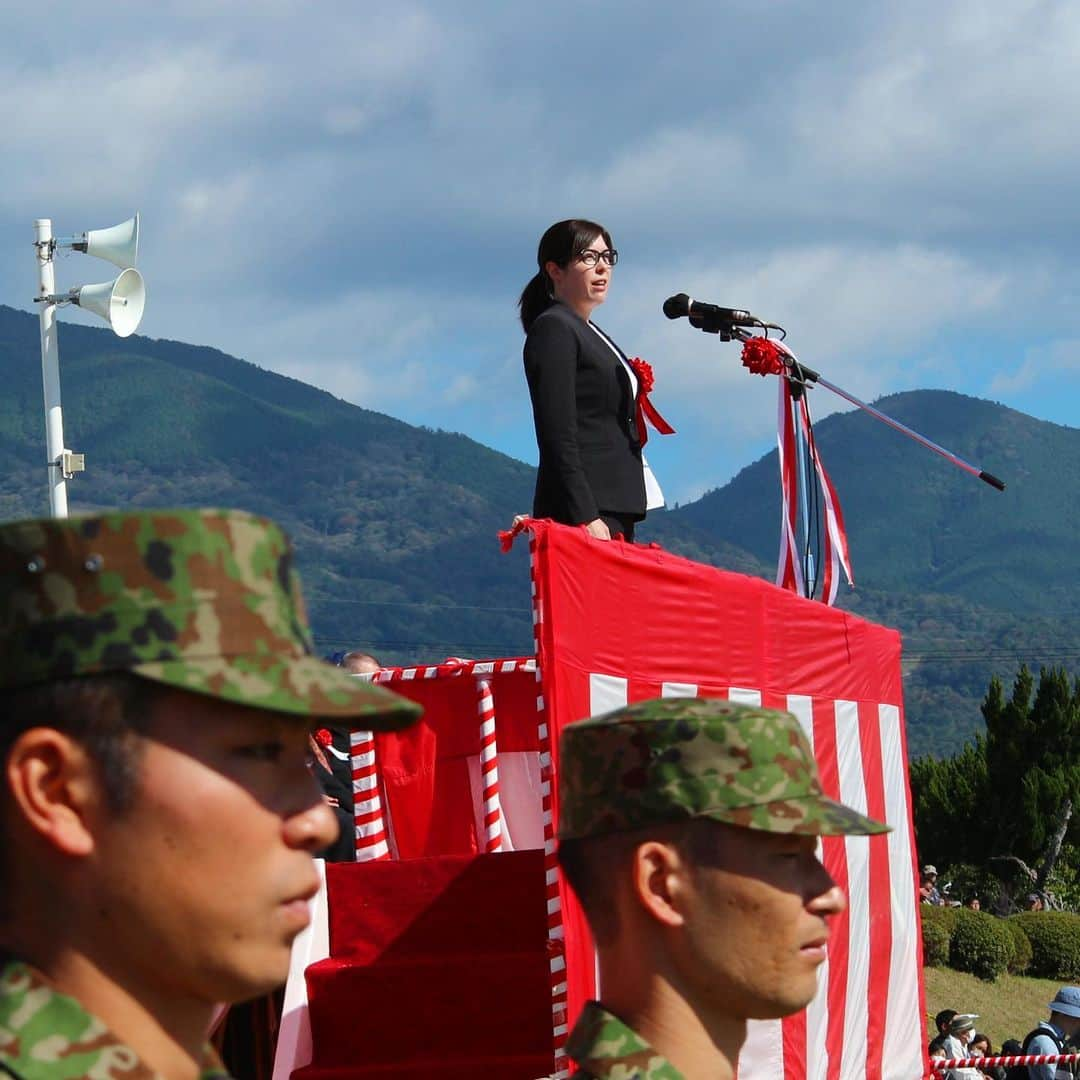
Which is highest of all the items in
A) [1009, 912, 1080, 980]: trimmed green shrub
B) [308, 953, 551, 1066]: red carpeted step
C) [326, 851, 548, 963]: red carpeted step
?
[326, 851, 548, 963]: red carpeted step

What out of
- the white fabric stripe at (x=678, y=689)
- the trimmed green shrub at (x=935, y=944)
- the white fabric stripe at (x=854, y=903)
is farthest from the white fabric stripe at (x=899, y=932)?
the trimmed green shrub at (x=935, y=944)

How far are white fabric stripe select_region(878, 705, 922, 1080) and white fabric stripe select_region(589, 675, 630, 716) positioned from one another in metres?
2.40

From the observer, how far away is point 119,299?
1059 centimetres

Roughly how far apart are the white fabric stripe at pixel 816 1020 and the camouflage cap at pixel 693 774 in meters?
3.70

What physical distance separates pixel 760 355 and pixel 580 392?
1.58m

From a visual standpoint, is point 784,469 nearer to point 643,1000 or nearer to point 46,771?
point 643,1000

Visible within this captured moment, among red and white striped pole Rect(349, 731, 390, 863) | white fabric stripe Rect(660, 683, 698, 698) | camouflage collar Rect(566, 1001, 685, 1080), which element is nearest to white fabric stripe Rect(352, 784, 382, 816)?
red and white striped pole Rect(349, 731, 390, 863)

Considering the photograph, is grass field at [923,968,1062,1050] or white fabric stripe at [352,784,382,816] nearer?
white fabric stripe at [352,784,382,816]

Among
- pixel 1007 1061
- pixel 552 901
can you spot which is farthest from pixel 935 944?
pixel 552 901

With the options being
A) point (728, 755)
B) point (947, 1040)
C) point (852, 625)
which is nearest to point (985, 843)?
point (947, 1040)

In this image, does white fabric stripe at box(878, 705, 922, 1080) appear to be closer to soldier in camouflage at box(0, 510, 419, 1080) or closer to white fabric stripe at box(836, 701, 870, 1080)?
white fabric stripe at box(836, 701, 870, 1080)

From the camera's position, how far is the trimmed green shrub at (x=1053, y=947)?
28.5 m

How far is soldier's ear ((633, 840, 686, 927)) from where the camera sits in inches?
103

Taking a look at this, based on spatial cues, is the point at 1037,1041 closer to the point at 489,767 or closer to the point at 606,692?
the point at 489,767
